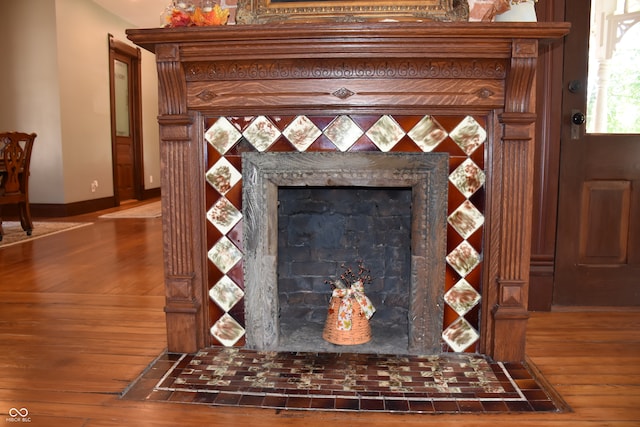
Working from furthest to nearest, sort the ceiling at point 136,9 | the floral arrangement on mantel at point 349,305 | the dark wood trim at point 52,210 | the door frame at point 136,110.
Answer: the door frame at point 136,110
the ceiling at point 136,9
the dark wood trim at point 52,210
the floral arrangement on mantel at point 349,305

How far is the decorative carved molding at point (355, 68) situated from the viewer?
6.35ft

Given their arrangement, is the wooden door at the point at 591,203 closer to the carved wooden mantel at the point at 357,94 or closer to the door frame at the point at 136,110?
the carved wooden mantel at the point at 357,94

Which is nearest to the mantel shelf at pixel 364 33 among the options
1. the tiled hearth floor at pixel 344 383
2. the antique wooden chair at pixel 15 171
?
the tiled hearth floor at pixel 344 383

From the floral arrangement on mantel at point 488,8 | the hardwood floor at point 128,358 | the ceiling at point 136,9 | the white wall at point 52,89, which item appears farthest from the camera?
the ceiling at point 136,9

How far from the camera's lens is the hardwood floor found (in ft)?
5.24

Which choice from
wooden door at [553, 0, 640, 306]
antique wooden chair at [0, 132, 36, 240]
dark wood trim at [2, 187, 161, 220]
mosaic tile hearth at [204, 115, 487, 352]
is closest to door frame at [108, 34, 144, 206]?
dark wood trim at [2, 187, 161, 220]

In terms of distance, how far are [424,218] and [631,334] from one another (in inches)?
45.2

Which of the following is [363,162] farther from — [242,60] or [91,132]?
[91,132]

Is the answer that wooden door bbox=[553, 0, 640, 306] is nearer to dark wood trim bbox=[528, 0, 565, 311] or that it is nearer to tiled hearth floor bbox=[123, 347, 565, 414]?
dark wood trim bbox=[528, 0, 565, 311]

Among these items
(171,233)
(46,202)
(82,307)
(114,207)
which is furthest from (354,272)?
(114,207)

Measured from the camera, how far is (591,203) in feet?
8.71

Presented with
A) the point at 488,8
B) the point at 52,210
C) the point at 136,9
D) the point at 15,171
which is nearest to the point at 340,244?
the point at 488,8

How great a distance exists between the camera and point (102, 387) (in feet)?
5.93

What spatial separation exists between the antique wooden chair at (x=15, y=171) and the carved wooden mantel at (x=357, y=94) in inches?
137
